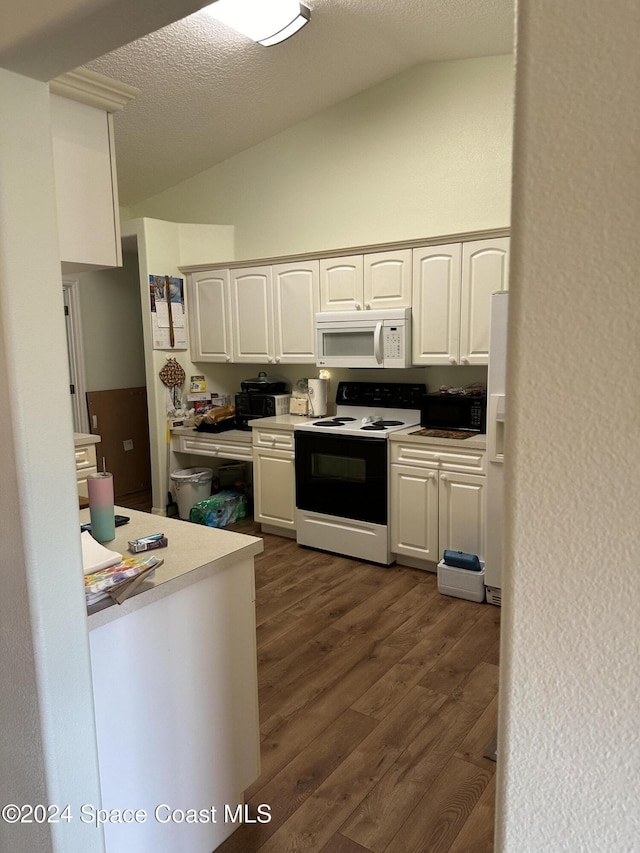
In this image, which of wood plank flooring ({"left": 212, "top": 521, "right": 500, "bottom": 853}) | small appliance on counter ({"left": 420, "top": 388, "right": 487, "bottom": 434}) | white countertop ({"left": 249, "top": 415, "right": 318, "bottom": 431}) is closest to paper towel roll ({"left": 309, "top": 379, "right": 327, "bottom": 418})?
white countertop ({"left": 249, "top": 415, "right": 318, "bottom": 431})

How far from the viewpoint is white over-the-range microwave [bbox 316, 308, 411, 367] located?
12.6ft

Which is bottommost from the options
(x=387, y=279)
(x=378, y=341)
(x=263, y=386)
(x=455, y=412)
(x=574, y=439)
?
(x=455, y=412)

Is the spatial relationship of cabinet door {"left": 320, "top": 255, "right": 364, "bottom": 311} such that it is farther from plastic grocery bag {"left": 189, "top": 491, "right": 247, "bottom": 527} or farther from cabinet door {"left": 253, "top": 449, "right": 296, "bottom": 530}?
plastic grocery bag {"left": 189, "top": 491, "right": 247, "bottom": 527}

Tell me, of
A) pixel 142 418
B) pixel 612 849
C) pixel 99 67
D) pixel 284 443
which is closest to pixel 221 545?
pixel 612 849

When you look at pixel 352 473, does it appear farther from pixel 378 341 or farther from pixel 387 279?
pixel 387 279

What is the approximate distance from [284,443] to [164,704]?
2.76 metres

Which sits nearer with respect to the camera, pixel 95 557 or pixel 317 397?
pixel 95 557

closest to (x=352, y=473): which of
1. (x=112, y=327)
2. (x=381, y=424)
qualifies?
(x=381, y=424)

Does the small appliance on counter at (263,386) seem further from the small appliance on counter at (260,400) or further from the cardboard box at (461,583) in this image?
the cardboard box at (461,583)

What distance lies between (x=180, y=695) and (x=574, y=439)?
1376 millimetres

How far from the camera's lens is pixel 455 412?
379 cm

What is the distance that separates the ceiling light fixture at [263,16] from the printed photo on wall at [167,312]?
1.99 meters

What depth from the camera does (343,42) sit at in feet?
11.6

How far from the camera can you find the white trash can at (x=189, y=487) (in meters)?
4.79
